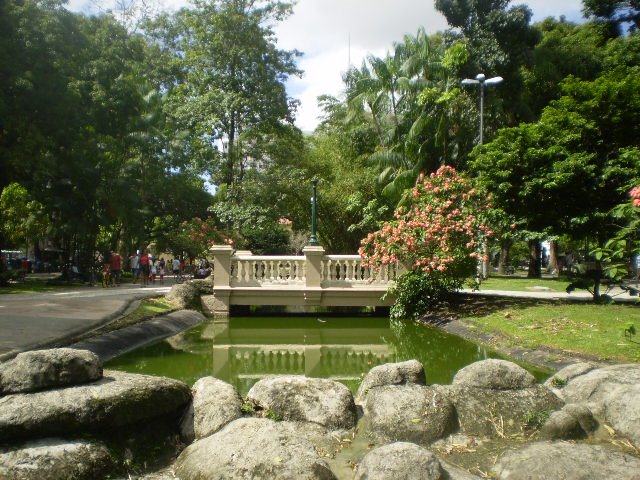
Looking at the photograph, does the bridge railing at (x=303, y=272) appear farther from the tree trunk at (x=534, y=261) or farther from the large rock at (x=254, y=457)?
the tree trunk at (x=534, y=261)

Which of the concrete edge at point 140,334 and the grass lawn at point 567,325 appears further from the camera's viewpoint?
the concrete edge at point 140,334

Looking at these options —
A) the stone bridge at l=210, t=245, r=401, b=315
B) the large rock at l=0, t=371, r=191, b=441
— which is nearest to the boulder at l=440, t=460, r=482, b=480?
the large rock at l=0, t=371, r=191, b=441

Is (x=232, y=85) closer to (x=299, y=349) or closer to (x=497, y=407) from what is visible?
(x=299, y=349)

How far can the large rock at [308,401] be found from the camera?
5770 mm

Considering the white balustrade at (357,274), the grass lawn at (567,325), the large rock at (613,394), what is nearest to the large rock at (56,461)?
the large rock at (613,394)

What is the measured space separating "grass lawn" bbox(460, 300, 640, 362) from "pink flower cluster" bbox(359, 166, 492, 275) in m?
1.53

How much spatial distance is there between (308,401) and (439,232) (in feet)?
34.3

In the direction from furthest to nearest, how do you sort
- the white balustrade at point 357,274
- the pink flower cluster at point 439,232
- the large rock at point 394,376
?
the white balustrade at point 357,274, the pink flower cluster at point 439,232, the large rock at point 394,376

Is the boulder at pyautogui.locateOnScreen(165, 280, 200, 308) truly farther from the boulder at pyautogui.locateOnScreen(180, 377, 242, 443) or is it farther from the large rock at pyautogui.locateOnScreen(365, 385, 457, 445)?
the large rock at pyautogui.locateOnScreen(365, 385, 457, 445)

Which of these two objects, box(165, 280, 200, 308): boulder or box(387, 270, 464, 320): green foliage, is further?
box(165, 280, 200, 308): boulder

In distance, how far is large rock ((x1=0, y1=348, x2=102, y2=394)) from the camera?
504cm

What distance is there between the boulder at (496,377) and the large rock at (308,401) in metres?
1.31

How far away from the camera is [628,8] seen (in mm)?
24234

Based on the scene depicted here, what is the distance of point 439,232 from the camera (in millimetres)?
15609
